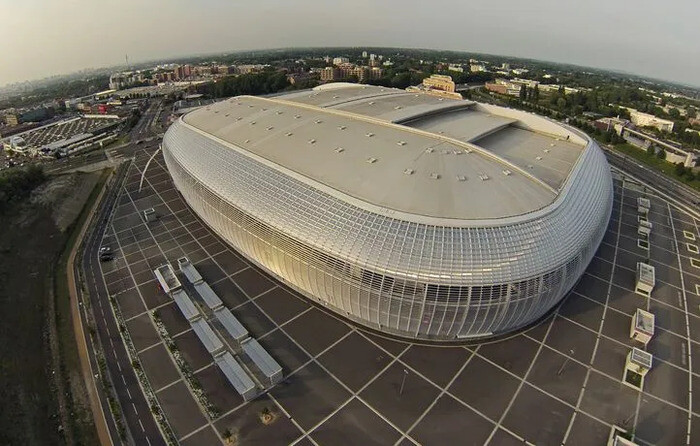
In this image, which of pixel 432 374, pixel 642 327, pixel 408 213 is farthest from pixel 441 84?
pixel 432 374

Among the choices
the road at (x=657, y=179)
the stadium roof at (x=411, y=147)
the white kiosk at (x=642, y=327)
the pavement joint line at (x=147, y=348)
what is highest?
the stadium roof at (x=411, y=147)

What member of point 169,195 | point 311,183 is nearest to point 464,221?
point 311,183

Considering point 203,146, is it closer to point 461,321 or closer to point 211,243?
point 211,243

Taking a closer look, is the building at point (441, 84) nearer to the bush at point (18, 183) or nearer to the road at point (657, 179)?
the road at point (657, 179)

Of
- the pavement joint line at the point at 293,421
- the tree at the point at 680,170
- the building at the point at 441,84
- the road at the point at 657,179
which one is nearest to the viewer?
the pavement joint line at the point at 293,421

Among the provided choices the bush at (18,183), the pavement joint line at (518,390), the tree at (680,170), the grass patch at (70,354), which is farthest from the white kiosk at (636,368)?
the bush at (18,183)

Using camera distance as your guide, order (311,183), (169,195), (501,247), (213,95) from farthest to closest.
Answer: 1. (213,95)
2. (169,195)
3. (311,183)
4. (501,247)
